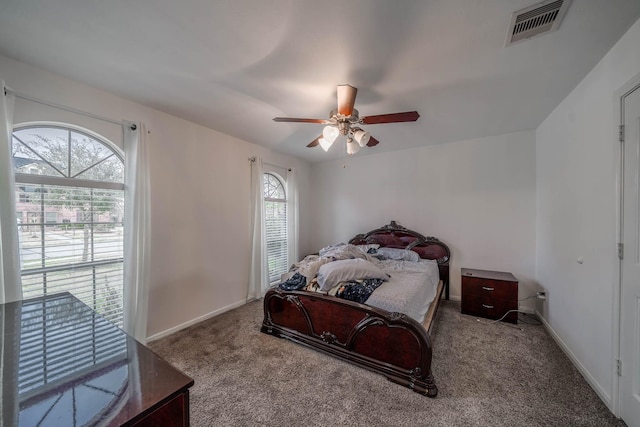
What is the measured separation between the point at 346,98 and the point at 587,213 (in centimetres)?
228

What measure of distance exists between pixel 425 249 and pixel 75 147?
4.50m

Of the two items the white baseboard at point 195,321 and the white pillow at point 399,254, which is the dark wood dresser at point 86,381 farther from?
the white pillow at point 399,254

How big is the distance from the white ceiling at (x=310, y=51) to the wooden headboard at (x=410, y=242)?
6.78 ft

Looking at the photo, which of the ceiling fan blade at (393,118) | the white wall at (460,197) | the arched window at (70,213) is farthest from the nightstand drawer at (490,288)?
the arched window at (70,213)

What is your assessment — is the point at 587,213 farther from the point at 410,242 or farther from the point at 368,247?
the point at 368,247

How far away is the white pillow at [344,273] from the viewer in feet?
8.08

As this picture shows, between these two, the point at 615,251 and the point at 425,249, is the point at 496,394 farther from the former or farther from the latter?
the point at 425,249

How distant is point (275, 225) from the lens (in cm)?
438

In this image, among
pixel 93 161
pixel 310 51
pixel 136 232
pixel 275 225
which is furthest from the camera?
pixel 275 225

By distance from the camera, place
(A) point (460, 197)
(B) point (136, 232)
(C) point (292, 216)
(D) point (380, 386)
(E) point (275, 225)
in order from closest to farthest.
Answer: (D) point (380, 386) → (B) point (136, 232) → (A) point (460, 197) → (E) point (275, 225) → (C) point (292, 216)

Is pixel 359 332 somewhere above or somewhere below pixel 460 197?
below

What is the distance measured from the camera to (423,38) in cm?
158

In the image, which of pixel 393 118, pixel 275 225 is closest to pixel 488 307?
pixel 393 118

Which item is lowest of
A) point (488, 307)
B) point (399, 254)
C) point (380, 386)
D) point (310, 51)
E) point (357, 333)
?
point (380, 386)
